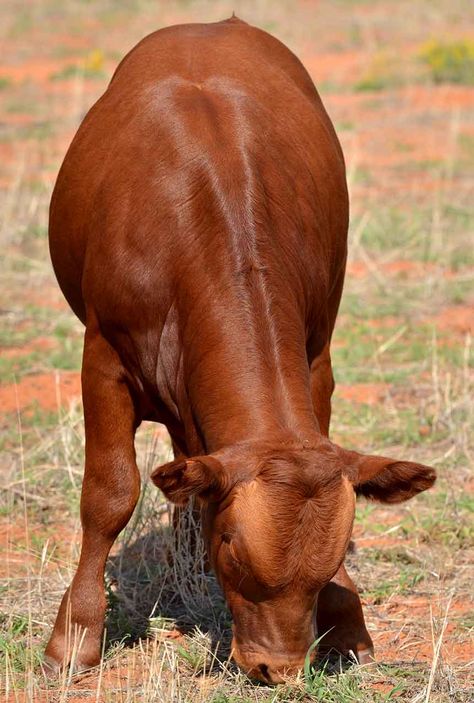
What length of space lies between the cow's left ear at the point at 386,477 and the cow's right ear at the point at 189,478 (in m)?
0.45

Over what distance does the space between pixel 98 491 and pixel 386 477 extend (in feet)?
4.55

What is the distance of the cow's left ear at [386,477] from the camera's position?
165 inches

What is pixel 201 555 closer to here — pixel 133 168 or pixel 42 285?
pixel 133 168

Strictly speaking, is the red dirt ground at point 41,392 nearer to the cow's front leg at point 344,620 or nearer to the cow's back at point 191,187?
the cow's back at point 191,187

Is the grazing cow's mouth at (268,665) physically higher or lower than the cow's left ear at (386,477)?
lower

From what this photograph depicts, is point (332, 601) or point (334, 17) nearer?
point (332, 601)

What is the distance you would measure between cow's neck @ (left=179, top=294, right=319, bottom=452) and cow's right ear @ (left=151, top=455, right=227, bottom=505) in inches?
7.8

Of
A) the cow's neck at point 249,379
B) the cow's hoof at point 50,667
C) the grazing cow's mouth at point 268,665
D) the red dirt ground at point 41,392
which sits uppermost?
the cow's neck at point 249,379

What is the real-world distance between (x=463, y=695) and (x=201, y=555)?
56.1 inches

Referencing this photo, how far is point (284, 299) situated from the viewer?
180 inches

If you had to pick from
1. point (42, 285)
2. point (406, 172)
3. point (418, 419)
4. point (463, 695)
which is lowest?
point (463, 695)

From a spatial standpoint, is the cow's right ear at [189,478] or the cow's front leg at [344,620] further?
the cow's front leg at [344,620]

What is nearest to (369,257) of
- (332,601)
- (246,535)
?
(332,601)

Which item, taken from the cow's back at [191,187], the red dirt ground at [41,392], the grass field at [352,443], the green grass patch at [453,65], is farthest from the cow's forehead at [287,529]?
the green grass patch at [453,65]
